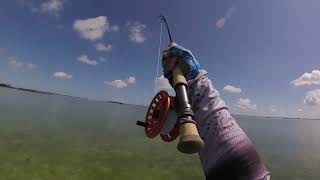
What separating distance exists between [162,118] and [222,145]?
1.58ft

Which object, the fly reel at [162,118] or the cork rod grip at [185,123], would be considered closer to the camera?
the cork rod grip at [185,123]

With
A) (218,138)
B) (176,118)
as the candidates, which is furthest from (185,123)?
(218,138)

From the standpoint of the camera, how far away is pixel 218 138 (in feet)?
7.74

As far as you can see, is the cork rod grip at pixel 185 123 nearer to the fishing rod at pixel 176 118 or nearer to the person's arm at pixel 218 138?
the fishing rod at pixel 176 118

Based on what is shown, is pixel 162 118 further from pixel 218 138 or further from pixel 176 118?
pixel 218 138

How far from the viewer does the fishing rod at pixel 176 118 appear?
1.89m

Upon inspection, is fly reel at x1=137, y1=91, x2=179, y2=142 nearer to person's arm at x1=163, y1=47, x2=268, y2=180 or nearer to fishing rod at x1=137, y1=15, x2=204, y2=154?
fishing rod at x1=137, y1=15, x2=204, y2=154

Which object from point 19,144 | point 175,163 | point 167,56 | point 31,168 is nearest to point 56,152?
point 19,144

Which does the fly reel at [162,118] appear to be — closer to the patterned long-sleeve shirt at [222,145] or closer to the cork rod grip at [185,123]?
the cork rod grip at [185,123]

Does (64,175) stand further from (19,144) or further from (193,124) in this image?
(193,124)

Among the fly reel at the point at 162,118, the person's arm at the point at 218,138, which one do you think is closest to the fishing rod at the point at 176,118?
the fly reel at the point at 162,118

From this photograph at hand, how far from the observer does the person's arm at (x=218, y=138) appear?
7.57 ft

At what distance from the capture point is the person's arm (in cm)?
231

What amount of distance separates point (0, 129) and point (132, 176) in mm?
14553
